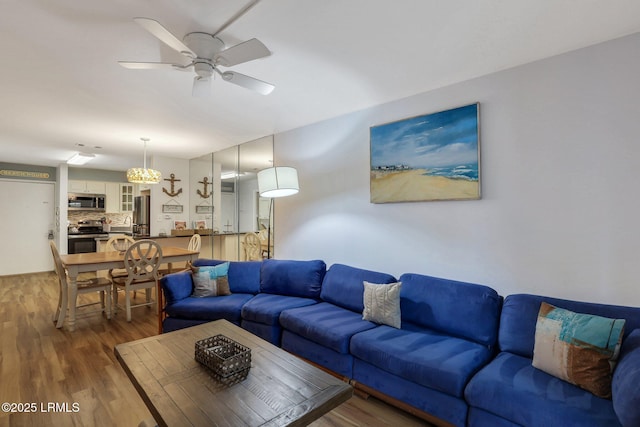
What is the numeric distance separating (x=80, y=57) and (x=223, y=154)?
3.31 meters

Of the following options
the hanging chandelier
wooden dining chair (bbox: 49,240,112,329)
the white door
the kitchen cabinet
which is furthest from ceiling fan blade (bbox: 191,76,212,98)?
the white door

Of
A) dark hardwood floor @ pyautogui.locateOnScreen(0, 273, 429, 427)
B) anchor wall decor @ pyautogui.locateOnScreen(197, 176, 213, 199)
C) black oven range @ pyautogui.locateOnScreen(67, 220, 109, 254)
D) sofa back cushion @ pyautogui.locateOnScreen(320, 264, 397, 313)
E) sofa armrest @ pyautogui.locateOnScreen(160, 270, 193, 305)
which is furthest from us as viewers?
black oven range @ pyautogui.locateOnScreen(67, 220, 109, 254)

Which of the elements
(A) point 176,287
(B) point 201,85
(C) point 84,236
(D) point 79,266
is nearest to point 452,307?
(B) point 201,85

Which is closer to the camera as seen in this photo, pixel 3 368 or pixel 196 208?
pixel 3 368

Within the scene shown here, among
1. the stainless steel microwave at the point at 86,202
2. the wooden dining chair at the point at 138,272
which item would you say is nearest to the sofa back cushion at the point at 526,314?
the wooden dining chair at the point at 138,272

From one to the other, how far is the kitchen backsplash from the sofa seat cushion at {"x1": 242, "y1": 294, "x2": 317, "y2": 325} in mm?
6240

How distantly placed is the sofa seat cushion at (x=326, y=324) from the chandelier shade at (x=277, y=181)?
1175mm

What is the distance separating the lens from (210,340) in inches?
71.4

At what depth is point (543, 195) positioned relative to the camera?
2.15m

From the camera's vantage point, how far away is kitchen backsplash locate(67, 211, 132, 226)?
281 inches

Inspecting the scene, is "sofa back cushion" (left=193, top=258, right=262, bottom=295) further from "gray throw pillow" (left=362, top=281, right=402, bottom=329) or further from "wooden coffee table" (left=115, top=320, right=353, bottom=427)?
"wooden coffee table" (left=115, top=320, right=353, bottom=427)

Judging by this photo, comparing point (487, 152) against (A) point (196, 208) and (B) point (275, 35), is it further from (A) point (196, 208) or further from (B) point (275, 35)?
(A) point (196, 208)

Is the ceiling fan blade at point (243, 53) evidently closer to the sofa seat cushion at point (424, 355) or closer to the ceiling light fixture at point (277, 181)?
the ceiling light fixture at point (277, 181)

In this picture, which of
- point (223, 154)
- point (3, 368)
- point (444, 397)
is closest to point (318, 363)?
point (444, 397)
